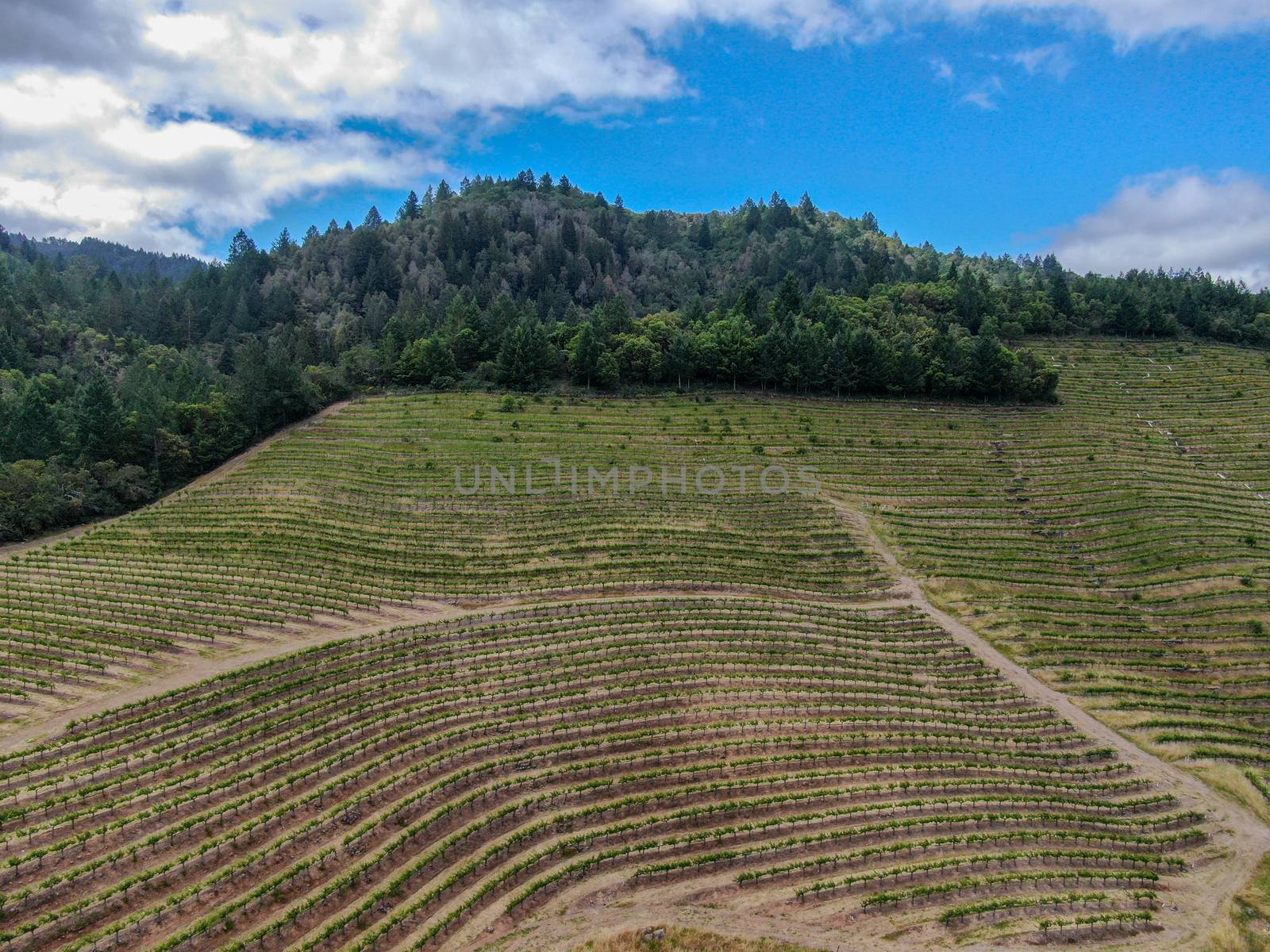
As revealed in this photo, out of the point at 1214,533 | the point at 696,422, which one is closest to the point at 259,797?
the point at 696,422

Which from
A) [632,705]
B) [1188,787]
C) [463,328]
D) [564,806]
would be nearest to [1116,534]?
[1188,787]

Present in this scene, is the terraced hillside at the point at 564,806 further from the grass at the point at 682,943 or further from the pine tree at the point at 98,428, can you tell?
the pine tree at the point at 98,428

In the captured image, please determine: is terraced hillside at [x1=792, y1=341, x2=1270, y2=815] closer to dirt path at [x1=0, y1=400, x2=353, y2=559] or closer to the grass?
the grass

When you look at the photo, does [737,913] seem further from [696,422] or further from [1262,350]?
[1262,350]

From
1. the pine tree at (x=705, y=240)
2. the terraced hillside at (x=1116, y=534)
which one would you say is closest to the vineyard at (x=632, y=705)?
the terraced hillside at (x=1116, y=534)

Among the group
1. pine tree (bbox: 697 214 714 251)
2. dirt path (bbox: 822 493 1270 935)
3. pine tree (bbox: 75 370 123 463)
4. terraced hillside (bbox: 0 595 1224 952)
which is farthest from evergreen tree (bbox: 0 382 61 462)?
pine tree (bbox: 697 214 714 251)

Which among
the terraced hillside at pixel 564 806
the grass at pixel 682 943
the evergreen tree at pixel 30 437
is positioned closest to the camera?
the grass at pixel 682 943
